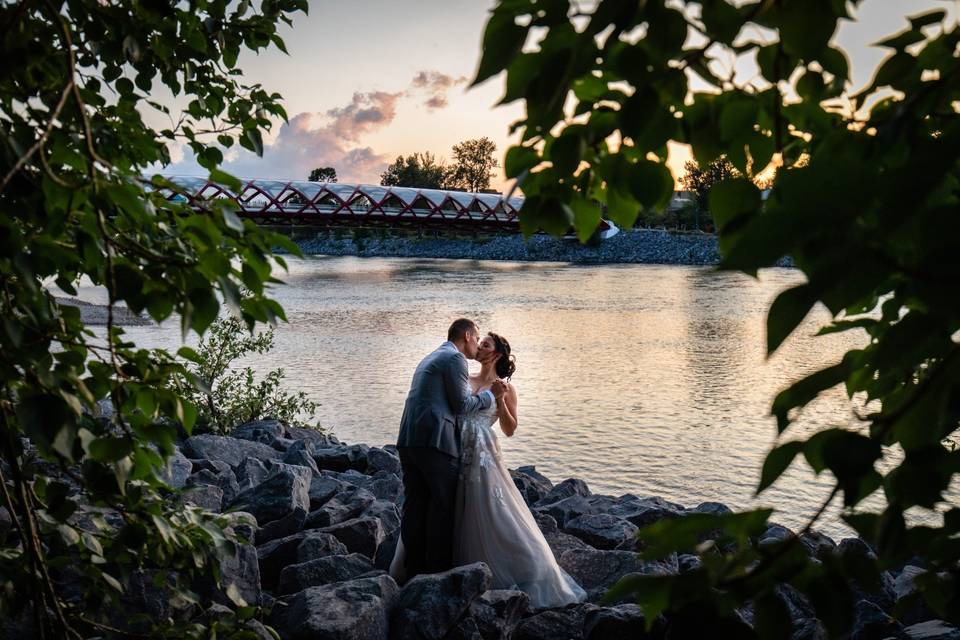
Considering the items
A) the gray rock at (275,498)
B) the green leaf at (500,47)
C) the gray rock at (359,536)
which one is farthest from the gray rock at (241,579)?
the green leaf at (500,47)

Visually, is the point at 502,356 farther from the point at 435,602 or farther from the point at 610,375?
the point at 610,375

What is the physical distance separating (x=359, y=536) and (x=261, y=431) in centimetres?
445

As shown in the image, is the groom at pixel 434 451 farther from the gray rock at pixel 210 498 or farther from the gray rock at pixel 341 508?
the gray rock at pixel 210 498

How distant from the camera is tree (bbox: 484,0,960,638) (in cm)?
74

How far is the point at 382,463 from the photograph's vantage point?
9.25 meters

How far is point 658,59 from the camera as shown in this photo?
43.2 inches

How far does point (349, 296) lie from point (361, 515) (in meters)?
31.2

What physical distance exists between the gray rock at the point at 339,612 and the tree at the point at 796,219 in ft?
11.1

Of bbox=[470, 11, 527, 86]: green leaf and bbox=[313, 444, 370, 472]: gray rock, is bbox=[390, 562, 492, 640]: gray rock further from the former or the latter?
bbox=[313, 444, 370, 472]: gray rock

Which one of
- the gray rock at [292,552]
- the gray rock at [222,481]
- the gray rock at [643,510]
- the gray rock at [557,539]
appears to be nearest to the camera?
the gray rock at [292,552]

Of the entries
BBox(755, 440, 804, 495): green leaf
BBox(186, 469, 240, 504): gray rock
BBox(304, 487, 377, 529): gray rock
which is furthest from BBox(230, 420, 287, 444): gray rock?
BBox(755, 440, 804, 495): green leaf

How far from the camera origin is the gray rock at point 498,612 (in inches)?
184

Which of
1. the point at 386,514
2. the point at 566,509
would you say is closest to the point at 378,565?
the point at 386,514

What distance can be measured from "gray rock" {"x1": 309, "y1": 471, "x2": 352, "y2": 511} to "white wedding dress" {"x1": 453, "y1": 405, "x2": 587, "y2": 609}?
70.7 inches
